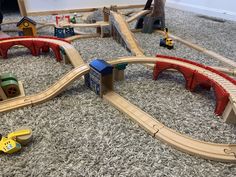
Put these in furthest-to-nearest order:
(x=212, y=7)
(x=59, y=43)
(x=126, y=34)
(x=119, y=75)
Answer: (x=212, y=7)
(x=126, y=34)
(x=59, y=43)
(x=119, y=75)

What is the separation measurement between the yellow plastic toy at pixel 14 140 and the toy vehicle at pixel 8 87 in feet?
1.04

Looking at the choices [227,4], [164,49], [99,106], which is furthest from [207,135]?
[227,4]

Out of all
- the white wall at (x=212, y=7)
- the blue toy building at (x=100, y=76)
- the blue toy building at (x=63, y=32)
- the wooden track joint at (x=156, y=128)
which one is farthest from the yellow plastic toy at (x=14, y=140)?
the white wall at (x=212, y=7)

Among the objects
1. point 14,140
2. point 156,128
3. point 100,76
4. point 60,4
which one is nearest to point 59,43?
point 100,76

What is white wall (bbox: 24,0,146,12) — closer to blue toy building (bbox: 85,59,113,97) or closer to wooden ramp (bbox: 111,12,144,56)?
wooden ramp (bbox: 111,12,144,56)

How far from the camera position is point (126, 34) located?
1.97 metres

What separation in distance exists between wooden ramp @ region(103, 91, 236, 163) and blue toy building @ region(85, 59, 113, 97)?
0.19m

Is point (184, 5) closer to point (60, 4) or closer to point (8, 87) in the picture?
point (60, 4)

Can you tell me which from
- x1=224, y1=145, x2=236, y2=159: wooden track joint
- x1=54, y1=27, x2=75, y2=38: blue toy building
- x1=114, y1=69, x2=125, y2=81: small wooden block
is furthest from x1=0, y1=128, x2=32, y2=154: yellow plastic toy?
x1=54, y1=27, x2=75, y2=38: blue toy building

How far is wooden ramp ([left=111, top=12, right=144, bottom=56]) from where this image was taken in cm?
182

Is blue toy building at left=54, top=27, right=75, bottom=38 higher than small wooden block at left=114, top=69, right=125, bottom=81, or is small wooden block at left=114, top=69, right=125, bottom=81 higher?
blue toy building at left=54, top=27, right=75, bottom=38

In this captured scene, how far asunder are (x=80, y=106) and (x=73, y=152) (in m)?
0.34

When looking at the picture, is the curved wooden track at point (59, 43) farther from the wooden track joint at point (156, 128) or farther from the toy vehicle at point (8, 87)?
the wooden track joint at point (156, 128)

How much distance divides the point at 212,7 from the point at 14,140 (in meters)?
3.54
